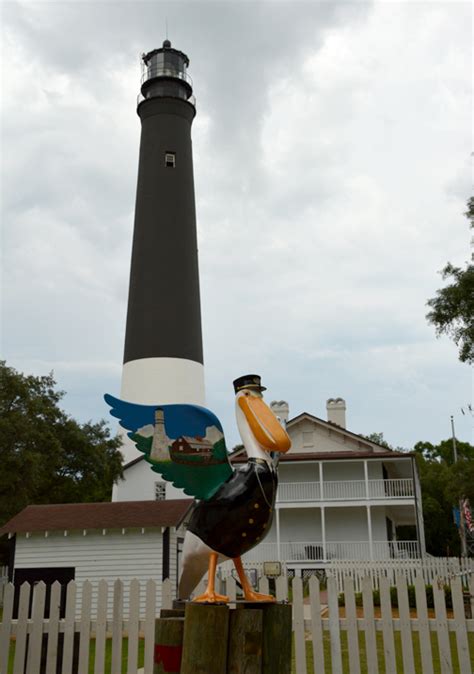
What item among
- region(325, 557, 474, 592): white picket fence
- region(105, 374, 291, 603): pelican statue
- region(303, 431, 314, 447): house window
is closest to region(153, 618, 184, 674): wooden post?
region(105, 374, 291, 603): pelican statue

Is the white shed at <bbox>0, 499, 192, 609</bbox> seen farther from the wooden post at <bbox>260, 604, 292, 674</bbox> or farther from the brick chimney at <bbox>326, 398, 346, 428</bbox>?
the brick chimney at <bbox>326, 398, 346, 428</bbox>

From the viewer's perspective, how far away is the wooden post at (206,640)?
454 centimetres

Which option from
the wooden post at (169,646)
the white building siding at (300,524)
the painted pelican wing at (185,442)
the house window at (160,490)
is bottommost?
the wooden post at (169,646)

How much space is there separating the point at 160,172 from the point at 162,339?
7024 millimetres

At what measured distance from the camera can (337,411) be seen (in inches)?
1245

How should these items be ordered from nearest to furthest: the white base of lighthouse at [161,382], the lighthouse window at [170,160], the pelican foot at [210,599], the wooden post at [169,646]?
1. the pelican foot at [210,599]
2. the wooden post at [169,646]
3. the white base of lighthouse at [161,382]
4. the lighthouse window at [170,160]

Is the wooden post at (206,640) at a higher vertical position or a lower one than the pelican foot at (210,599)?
lower

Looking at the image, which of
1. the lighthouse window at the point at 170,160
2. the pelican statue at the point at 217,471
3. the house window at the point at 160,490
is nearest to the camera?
the pelican statue at the point at 217,471

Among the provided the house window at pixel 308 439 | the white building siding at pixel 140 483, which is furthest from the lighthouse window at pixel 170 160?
the house window at pixel 308 439

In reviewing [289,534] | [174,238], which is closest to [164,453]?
[174,238]

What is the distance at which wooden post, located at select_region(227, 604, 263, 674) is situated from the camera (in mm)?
4590

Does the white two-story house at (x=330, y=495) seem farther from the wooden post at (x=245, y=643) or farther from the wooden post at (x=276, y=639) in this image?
the wooden post at (x=245, y=643)

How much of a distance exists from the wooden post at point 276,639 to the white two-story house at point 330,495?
68.7 feet

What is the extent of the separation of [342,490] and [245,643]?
23762 mm
